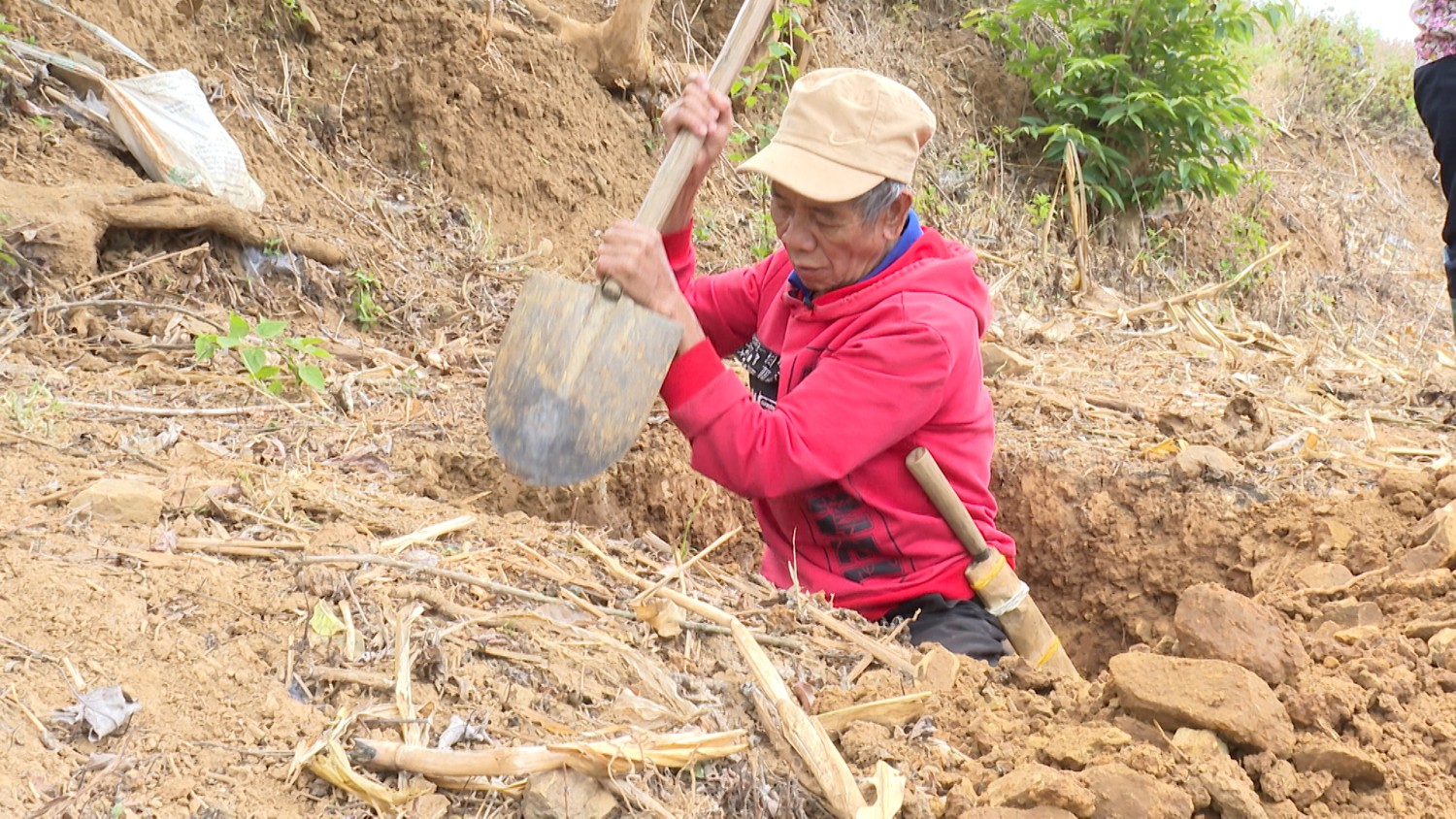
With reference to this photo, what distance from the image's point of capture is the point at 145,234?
10.7ft

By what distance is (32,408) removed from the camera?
2.28m

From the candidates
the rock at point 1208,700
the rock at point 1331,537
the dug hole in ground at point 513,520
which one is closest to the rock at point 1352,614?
the dug hole in ground at point 513,520

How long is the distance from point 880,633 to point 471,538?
2.65 ft

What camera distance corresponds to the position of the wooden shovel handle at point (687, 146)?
2.30m

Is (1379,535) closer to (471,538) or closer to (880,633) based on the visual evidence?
(880,633)

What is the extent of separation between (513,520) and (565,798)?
1.00m

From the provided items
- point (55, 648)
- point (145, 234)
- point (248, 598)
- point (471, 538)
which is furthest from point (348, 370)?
point (55, 648)

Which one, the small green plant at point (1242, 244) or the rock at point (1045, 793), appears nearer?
the rock at point (1045, 793)

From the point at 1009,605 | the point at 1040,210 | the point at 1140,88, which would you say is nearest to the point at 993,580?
the point at 1009,605

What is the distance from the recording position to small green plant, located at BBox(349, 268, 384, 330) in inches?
141

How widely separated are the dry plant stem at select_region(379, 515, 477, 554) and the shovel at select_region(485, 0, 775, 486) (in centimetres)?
14

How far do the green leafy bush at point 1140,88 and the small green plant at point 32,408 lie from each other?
5279 mm

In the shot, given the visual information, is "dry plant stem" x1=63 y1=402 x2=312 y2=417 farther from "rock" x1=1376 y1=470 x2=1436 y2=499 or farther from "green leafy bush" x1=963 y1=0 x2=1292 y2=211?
"green leafy bush" x1=963 y1=0 x2=1292 y2=211

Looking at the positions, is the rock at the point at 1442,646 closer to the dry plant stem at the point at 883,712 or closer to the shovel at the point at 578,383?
the dry plant stem at the point at 883,712
